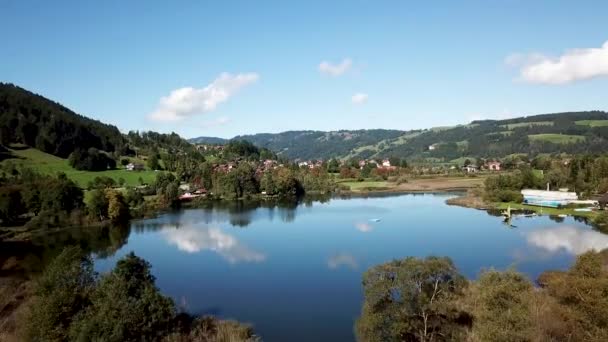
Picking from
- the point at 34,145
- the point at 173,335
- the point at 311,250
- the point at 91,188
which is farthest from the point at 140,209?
the point at 173,335

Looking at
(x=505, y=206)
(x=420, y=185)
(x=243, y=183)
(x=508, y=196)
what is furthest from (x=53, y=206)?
(x=420, y=185)

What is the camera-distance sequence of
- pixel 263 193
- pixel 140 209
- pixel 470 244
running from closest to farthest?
pixel 470 244 < pixel 140 209 < pixel 263 193

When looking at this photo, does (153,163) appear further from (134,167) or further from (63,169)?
(63,169)

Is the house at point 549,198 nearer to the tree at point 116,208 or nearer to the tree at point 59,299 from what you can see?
the tree at point 116,208

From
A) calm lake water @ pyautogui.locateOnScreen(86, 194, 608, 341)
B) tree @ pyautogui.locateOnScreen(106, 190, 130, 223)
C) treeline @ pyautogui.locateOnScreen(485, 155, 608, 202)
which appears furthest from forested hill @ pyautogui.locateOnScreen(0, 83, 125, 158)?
treeline @ pyautogui.locateOnScreen(485, 155, 608, 202)

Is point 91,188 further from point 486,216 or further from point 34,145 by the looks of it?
point 486,216

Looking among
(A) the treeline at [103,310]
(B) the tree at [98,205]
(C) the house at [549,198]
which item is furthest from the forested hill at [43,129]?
(C) the house at [549,198]

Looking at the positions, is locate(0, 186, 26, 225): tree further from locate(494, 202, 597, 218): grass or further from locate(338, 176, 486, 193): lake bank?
locate(494, 202, 597, 218): grass
